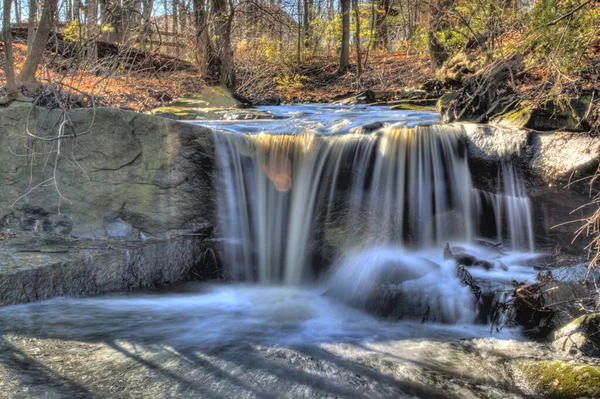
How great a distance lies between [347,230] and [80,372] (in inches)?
Answer: 159

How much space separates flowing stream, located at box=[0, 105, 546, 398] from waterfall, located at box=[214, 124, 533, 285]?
0.02 metres

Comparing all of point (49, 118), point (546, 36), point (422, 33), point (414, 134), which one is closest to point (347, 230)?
point (414, 134)

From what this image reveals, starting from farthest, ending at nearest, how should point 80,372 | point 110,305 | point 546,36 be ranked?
point 546,36 < point 110,305 < point 80,372

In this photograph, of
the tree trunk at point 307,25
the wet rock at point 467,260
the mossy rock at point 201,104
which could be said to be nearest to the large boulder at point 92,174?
the wet rock at point 467,260

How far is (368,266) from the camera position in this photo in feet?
20.0

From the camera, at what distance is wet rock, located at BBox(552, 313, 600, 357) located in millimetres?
3965

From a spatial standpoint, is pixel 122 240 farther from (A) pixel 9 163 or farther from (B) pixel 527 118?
(B) pixel 527 118

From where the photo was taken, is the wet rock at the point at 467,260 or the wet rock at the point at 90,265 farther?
the wet rock at the point at 467,260

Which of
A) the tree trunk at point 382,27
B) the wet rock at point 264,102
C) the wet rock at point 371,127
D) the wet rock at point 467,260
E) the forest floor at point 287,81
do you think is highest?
the tree trunk at point 382,27

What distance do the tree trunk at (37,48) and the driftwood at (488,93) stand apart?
21.9 feet

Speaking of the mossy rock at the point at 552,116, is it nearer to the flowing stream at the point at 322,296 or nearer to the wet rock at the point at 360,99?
the flowing stream at the point at 322,296

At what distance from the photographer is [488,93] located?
7.70 meters

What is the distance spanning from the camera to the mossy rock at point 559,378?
3.42 meters

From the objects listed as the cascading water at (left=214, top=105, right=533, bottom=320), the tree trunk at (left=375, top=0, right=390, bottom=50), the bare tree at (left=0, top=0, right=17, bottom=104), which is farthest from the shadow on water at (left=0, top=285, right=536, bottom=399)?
the tree trunk at (left=375, top=0, right=390, bottom=50)
